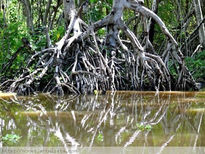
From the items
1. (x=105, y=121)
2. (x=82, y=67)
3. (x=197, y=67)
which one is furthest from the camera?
(x=197, y=67)

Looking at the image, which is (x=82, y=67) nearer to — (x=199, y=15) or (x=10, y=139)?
(x=199, y=15)

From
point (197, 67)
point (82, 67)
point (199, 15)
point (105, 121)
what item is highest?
point (199, 15)

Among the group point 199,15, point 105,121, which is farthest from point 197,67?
point 105,121

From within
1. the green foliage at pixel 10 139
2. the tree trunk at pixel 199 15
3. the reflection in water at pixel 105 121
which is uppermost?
the tree trunk at pixel 199 15

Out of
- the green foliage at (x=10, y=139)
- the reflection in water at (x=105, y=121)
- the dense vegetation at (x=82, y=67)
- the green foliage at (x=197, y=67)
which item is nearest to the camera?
the green foliage at (x=10, y=139)

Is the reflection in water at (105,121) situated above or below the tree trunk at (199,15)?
below

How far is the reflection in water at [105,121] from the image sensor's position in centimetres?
361

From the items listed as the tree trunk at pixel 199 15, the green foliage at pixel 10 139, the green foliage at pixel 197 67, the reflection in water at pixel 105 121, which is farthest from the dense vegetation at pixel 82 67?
the green foliage at pixel 10 139

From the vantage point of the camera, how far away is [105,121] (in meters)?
4.55

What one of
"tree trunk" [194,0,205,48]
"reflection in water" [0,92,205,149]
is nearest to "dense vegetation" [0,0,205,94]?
"reflection in water" [0,92,205,149]

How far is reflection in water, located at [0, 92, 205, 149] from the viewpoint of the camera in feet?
11.8

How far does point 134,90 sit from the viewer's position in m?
8.44

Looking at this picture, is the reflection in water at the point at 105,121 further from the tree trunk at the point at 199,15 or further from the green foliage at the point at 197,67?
the tree trunk at the point at 199,15

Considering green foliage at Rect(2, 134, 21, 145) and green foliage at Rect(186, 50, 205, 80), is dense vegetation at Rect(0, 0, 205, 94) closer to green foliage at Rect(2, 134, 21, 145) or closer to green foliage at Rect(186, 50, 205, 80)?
green foliage at Rect(186, 50, 205, 80)
